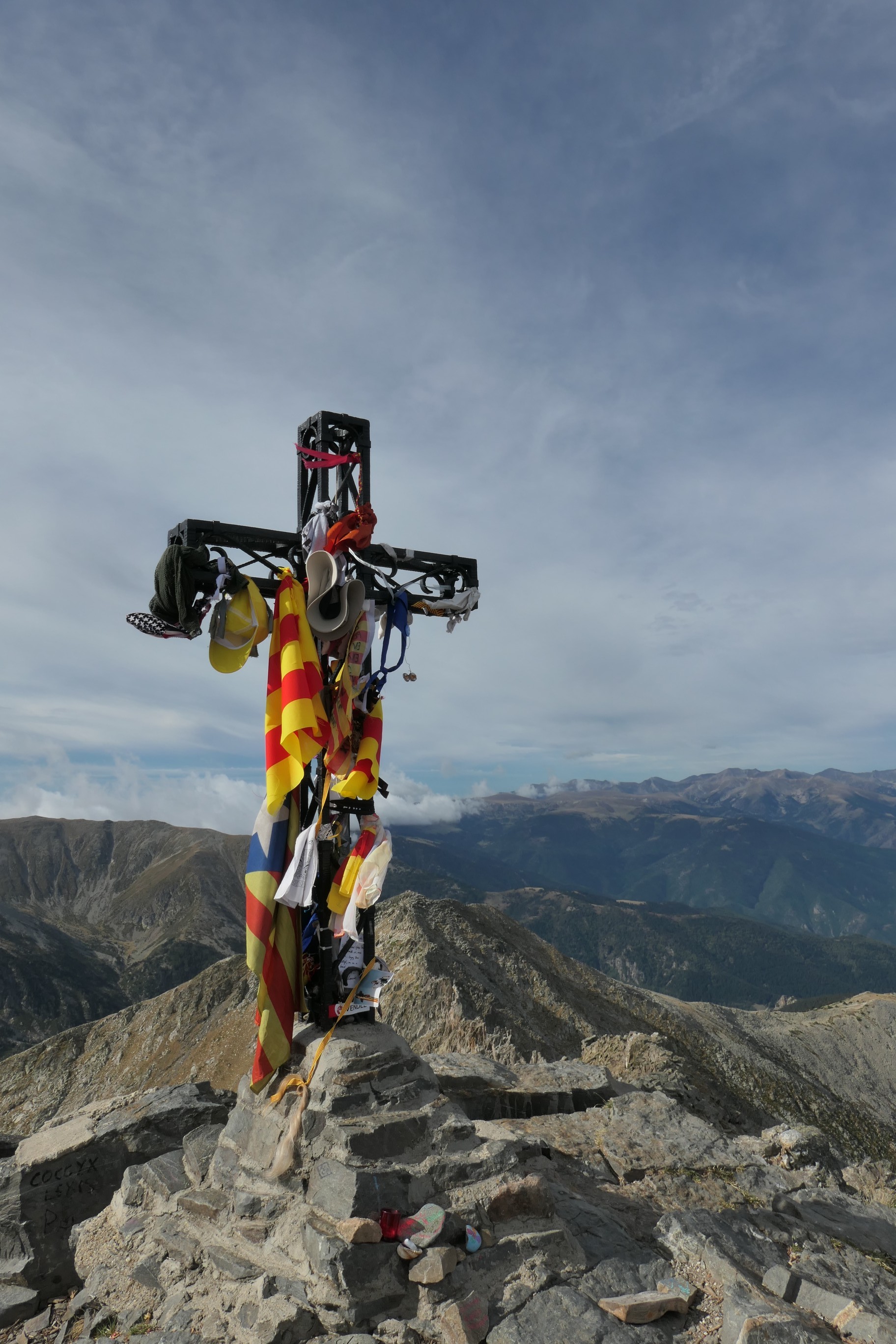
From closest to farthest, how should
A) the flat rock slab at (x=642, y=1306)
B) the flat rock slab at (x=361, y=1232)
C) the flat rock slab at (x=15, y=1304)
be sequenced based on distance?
the flat rock slab at (x=642, y=1306) < the flat rock slab at (x=361, y=1232) < the flat rock slab at (x=15, y=1304)

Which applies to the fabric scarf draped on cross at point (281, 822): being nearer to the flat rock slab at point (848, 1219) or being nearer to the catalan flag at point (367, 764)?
the catalan flag at point (367, 764)

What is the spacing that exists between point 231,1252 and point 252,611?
724cm

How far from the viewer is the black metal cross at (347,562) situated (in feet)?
32.9

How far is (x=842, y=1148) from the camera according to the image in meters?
37.6

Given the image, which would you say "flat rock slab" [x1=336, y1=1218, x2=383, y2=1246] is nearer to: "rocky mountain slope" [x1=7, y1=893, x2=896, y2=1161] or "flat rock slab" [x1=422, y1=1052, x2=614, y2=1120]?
"flat rock slab" [x1=422, y1=1052, x2=614, y2=1120]

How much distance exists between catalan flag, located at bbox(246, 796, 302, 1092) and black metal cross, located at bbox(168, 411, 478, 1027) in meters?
0.28

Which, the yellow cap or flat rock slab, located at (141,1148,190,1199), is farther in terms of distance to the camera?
the yellow cap

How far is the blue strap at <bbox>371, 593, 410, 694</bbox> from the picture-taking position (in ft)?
36.1

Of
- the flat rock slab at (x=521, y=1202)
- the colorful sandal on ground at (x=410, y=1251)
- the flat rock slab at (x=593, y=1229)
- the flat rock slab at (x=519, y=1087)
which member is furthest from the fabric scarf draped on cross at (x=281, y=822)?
the flat rock slab at (x=519, y=1087)

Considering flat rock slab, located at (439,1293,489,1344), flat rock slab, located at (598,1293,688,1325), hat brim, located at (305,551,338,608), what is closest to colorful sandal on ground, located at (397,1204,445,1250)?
flat rock slab, located at (439,1293,489,1344)

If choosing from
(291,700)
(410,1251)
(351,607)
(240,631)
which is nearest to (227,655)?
(240,631)

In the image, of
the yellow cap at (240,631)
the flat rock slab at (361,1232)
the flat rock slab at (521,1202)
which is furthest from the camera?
the yellow cap at (240,631)

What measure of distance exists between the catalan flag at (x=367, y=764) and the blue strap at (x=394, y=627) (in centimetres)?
36

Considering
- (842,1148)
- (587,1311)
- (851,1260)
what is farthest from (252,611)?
(842,1148)
